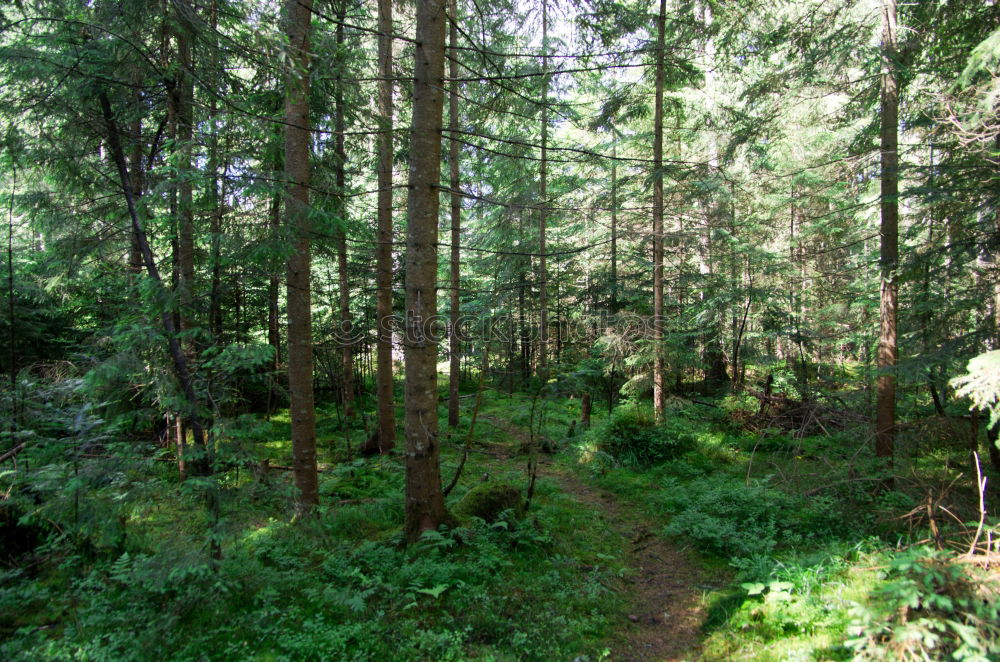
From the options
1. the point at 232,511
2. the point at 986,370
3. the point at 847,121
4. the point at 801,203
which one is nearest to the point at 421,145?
the point at 232,511

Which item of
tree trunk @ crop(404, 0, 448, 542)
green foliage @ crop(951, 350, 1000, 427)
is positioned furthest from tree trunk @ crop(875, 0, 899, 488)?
tree trunk @ crop(404, 0, 448, 542)

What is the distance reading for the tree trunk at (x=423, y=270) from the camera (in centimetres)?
548

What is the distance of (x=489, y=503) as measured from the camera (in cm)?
666

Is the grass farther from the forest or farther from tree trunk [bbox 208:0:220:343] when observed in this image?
tree trunk [bbox 208:0:220:343]

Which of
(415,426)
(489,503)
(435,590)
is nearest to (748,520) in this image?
(489,503)

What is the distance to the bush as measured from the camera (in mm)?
10555

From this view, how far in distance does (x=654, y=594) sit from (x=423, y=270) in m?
4.76

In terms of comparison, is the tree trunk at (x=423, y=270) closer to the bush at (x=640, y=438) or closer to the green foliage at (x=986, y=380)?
the green foliage at (x=986, y=380)

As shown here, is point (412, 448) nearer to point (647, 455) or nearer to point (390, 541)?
point (390, 541)

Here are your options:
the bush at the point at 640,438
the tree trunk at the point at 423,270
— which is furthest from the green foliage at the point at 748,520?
the tree trunk at the point at 423,270

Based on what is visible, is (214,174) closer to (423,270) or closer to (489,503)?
(423,270)

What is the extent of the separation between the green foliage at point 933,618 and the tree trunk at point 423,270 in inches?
165

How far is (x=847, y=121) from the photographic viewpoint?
9.71m

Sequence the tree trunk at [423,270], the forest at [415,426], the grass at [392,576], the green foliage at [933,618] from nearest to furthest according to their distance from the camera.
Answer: the green foliage at [933,618] → the grass at [392,576] → the forest at [415,426] → the tree trunk at [423,270]
